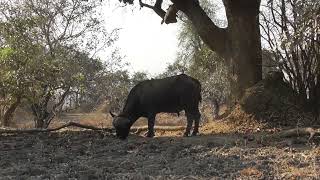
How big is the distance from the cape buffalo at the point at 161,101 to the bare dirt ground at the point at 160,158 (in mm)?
772

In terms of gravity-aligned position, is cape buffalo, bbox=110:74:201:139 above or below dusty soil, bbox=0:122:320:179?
above

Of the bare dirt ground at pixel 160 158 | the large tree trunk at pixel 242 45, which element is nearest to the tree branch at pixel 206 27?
the large tree trunk at pixel 242 45

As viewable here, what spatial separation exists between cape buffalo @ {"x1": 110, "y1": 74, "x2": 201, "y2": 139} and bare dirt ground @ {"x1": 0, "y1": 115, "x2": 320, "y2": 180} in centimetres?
77

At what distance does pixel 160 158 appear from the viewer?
1113 cm

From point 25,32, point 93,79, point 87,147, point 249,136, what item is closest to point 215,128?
point 249,136

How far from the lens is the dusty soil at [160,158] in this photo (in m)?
9.52

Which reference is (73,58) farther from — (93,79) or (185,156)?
(185,156)

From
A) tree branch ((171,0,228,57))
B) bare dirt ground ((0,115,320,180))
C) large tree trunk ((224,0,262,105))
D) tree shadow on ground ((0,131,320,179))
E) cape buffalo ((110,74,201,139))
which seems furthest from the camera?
tree branch ((171,0,228,57))

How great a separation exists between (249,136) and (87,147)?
3.86 meters

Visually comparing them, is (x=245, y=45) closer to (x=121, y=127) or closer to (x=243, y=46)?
(x=243, y=46)

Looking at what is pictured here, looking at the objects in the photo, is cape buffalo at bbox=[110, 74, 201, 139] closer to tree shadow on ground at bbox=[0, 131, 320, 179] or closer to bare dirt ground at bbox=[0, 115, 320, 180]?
bare dirt ground at bbox=[0, 115, 320, 180]

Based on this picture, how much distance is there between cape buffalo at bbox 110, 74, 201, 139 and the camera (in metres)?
15.0

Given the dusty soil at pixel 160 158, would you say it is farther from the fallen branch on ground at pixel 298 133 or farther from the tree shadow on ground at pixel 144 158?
Answer: the fallen branch on ground at pixel 298 133

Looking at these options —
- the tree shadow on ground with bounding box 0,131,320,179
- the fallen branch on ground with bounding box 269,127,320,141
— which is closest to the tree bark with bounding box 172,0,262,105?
the tree shadow on ground with bounding box 0,131,320,179
